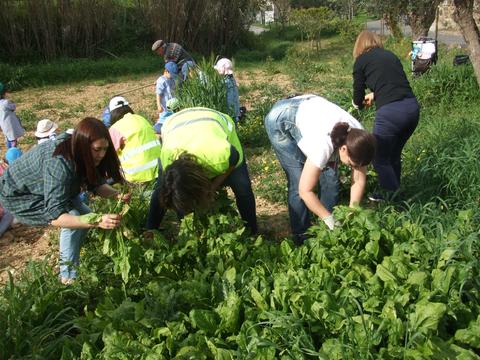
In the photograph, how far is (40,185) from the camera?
9.21 feet

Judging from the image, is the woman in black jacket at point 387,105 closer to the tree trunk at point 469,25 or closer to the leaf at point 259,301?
the leaf at point 259,301

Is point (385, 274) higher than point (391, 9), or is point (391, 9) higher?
point (391, 9)

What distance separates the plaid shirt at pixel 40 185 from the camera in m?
2.59

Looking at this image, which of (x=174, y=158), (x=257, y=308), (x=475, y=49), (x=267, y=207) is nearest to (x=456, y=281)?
(x=257, y=308)

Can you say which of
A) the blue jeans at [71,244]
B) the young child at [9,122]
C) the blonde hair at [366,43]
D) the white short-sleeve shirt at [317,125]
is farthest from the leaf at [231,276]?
the young child at [9,122]

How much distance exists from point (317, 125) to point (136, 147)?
5.59ft

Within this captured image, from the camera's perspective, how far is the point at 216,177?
2.92 meters

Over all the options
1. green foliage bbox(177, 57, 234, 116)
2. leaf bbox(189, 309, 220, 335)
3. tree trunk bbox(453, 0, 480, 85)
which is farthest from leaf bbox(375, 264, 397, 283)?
tree trunk bbox(453, 0, 480, 85)

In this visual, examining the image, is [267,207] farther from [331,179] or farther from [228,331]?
[228,331]

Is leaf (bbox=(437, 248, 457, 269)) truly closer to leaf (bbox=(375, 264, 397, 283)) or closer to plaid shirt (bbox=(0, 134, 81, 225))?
leaf (bbox=(375, 264, 397, 283))

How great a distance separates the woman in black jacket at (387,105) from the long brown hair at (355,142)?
1.16 meters

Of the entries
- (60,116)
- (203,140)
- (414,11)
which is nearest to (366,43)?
(203,140)

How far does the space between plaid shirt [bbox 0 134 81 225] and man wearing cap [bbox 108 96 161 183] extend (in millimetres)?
1028

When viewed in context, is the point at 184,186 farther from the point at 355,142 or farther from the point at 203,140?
the point at 355,142
